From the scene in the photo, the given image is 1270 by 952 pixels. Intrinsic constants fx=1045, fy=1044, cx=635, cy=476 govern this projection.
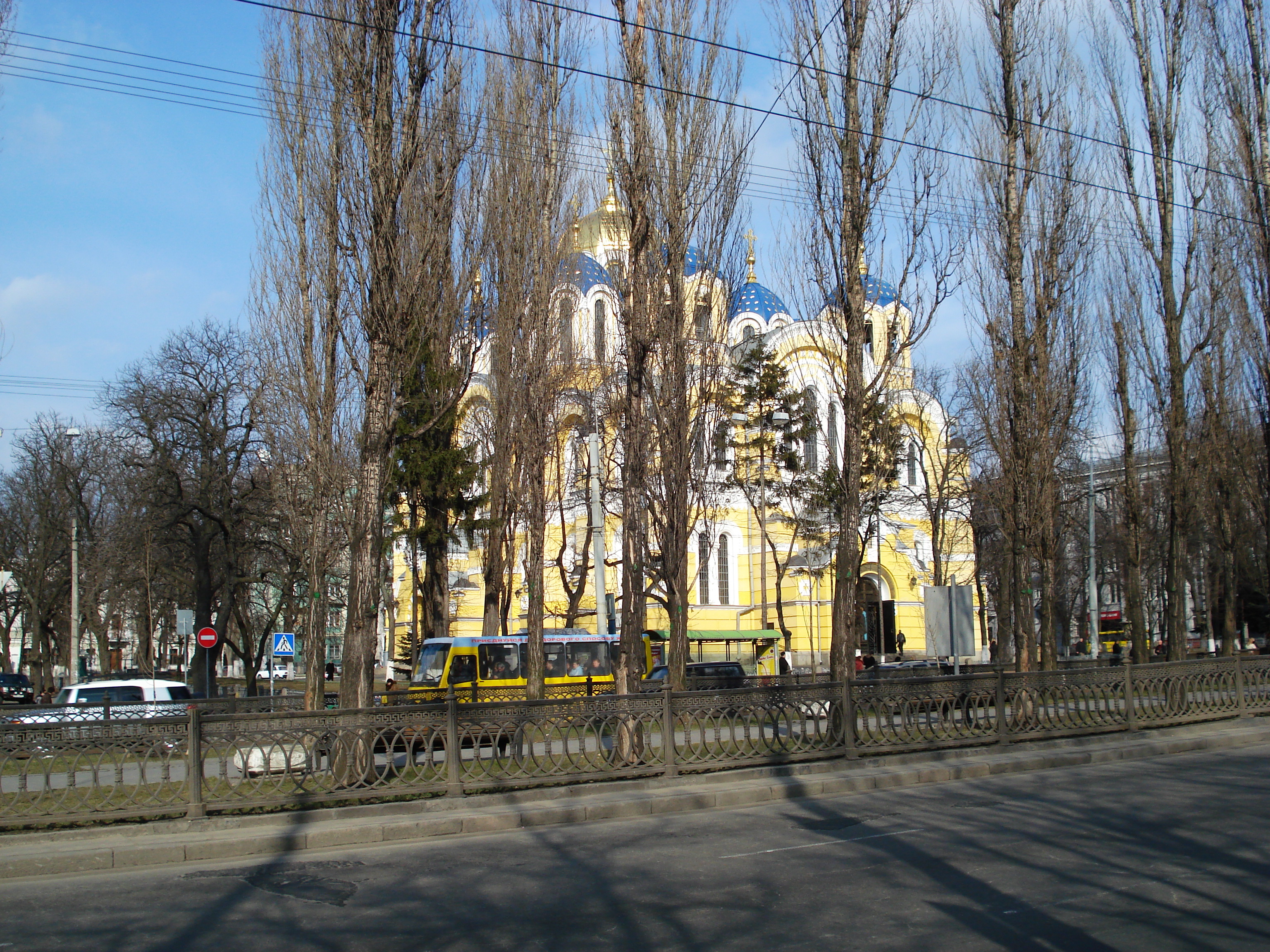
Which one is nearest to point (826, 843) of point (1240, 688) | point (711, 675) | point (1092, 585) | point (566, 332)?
point (1240, 688)

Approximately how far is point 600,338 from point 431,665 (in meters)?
8.28

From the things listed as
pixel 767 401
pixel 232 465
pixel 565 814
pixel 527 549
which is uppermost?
pixel 767 401

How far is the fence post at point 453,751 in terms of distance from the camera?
39.3ft

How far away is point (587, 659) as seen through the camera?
25.0m

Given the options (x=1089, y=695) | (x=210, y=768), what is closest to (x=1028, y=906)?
(x=210, y=768)

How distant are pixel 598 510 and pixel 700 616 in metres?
26.4

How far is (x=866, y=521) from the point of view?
134 ft

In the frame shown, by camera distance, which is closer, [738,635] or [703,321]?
[703,321]

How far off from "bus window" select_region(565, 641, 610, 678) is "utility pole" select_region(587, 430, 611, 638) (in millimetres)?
353

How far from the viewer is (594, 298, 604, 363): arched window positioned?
23969 millimetres

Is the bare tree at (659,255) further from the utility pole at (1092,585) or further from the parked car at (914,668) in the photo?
the utility pole at (1092,585)

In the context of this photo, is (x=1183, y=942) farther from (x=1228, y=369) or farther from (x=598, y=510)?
(x=1228, y=369)

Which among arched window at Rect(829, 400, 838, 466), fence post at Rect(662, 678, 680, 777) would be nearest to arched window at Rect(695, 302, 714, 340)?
fence post at Rect(662, 678, 680, 777)

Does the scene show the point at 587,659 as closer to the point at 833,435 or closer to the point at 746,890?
→ the point at 746,890
